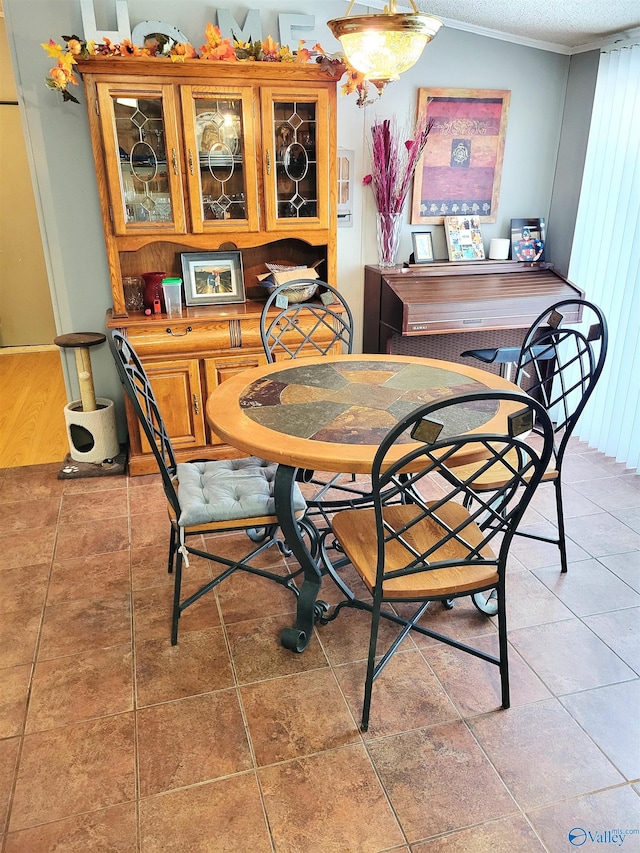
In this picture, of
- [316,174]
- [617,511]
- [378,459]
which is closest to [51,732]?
[378,459]

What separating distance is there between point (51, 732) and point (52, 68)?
9.46 feet

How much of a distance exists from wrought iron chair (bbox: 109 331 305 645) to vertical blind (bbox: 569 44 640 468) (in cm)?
225

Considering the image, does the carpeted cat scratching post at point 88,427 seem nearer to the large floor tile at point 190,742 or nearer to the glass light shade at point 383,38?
the large floor tile at point 190,742

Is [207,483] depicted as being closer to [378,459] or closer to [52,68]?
[378,459]

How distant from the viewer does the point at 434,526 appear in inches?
78.3

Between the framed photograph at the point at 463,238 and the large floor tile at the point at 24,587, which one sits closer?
the large floor tile at the point at 24,587

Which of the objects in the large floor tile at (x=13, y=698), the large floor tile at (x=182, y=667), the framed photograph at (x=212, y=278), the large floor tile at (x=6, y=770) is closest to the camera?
the large floor tile at (x=6, y=770)

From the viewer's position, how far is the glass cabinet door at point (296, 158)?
3141mm

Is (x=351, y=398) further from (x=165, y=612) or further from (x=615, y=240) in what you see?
(x=615, y=240)

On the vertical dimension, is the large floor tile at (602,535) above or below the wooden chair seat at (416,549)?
below

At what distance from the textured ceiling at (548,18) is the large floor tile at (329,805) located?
10.6ft

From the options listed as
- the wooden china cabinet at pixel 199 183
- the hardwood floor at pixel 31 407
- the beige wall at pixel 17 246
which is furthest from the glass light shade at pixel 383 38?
the beige wall at pixel 17 246

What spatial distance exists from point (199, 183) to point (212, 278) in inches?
21.5

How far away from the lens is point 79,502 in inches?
123
